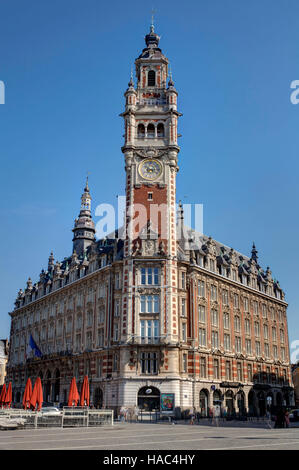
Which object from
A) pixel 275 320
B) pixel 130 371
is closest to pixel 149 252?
pixel 130 371

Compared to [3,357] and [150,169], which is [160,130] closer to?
[150,169]

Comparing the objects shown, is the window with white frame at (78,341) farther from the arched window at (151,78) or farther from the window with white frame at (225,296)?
the arched window at (151,78)

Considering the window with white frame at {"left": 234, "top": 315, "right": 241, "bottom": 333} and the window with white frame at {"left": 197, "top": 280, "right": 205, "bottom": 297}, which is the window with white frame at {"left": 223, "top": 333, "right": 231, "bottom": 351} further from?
the window with white frame at {"left": 197, "top": 280, "right": 205, "bottom": 297}

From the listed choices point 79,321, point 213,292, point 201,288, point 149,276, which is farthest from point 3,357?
point 149,276

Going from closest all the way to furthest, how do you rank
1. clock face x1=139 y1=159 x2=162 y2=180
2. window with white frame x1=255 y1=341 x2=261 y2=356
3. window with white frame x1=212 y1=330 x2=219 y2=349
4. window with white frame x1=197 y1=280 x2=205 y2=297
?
1. clock face x1=139 y1=159 x2=162 y2=180
2. window with white frame x1=197 y1=280 x2=205 y2=297
3. window with white frame x1=212 y1=330 x2=219 y2=349
4. window with white frame x1=255 y1=341 x2=261 y2=356

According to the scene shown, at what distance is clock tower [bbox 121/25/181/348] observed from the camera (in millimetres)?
61906

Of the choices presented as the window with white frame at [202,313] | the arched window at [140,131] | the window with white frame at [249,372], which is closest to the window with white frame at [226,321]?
the window with white frame at [202,313]

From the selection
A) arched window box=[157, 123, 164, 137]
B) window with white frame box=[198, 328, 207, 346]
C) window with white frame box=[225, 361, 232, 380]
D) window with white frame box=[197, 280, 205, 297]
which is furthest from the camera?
arched window box=[157, 123, 164, 137]

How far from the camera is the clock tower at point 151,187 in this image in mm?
61906

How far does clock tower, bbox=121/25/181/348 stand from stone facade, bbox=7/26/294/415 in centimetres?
15

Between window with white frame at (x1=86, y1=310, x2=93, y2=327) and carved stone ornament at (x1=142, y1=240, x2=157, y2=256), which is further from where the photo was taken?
window with white frame at (x1=86, y1=310, x2=93, y2=327)

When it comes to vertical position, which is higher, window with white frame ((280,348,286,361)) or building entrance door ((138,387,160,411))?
window with white frame ((280,348,286,361))

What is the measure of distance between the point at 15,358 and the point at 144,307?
46.4m

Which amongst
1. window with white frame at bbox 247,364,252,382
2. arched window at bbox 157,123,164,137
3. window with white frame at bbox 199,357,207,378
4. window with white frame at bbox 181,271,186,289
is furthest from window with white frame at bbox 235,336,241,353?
arched window at bbox 157,123,164,137
